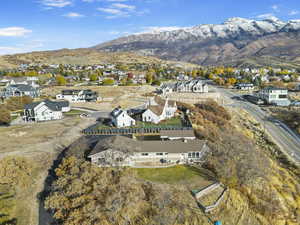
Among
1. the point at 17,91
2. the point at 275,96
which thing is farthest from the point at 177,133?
the point at 17,91

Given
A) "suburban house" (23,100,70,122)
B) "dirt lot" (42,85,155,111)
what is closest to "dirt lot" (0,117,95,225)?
"suburban house" (23,100,70,122)

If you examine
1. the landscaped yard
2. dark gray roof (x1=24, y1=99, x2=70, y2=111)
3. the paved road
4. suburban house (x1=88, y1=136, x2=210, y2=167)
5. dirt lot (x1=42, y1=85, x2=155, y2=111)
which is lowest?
the paved road

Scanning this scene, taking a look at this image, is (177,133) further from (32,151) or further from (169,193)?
(32,151)

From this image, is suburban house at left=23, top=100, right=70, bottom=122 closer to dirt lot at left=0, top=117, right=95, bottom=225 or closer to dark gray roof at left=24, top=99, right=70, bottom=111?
dark gray roof at left=24, top=99, right=70, bottom=111

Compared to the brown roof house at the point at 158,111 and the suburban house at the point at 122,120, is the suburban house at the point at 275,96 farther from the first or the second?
the suburban house at the point at 122,120

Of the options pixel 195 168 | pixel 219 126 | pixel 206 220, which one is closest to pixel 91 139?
pixel 195 168

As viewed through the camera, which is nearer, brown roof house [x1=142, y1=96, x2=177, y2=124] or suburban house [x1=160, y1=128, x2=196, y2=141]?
suburban house [x1=160, y1=128, x2=196, y2=141]

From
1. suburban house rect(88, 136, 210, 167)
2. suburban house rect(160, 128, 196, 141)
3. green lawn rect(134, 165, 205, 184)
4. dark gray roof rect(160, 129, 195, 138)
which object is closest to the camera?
green lawn rect(134, 165, 205, 184)
